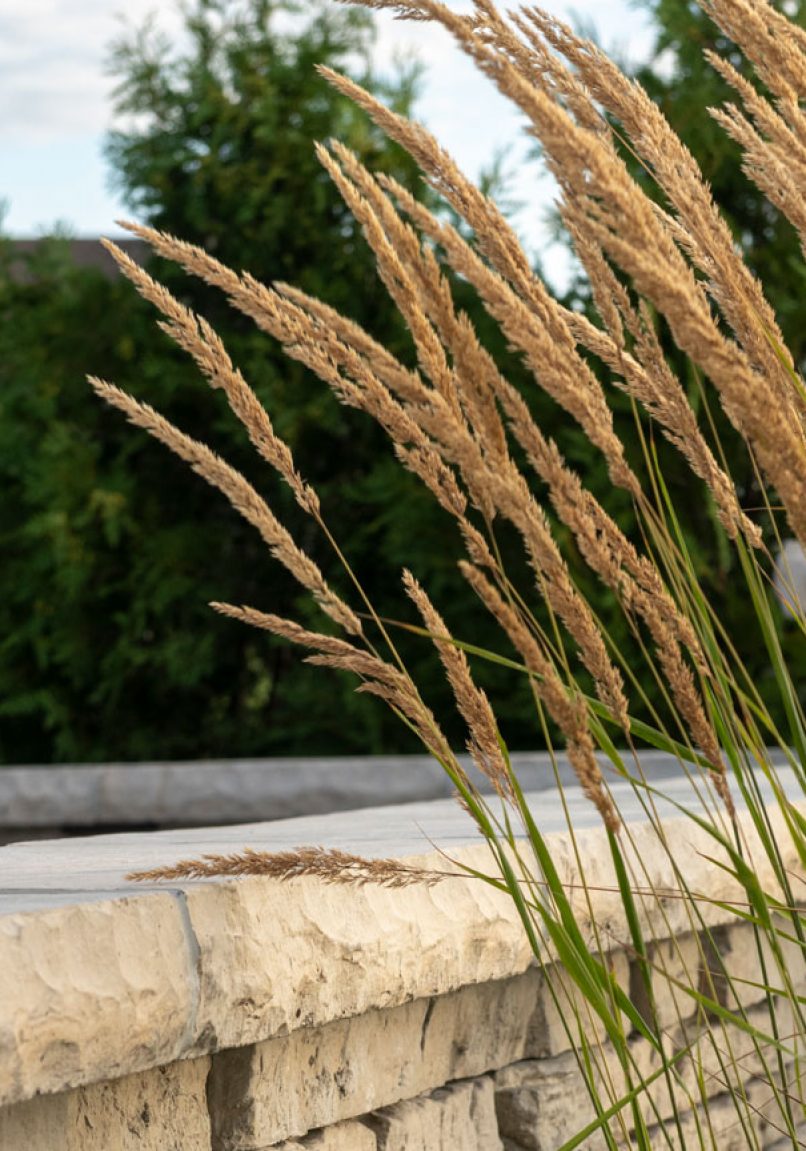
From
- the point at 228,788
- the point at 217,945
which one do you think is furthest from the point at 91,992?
the point at 228,788

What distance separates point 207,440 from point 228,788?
1778 millimetres

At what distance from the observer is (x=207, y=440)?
5.26 m

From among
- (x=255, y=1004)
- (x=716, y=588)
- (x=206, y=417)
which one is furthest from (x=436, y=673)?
(x=255, y=1004)

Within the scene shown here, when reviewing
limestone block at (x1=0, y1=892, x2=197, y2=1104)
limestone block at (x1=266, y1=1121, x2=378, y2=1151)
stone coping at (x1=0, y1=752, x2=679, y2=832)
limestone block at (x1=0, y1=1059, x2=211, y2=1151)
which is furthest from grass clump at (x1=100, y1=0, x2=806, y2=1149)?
stone coping at (x1=0, y1=752, x2=679, y2=832)

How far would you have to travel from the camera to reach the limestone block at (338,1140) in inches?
51.0

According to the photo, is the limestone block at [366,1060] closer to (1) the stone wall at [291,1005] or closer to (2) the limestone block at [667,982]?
(1) the stone wall at [291,1005]

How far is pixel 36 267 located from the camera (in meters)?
5.66

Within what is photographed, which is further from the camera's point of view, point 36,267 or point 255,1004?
point 36,267

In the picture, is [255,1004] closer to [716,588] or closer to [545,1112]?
[545,1112]

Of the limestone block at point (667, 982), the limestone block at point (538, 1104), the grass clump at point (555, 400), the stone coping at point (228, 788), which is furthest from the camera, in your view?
the stone coping at point (228, 788)

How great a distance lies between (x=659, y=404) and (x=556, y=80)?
285 millimetres

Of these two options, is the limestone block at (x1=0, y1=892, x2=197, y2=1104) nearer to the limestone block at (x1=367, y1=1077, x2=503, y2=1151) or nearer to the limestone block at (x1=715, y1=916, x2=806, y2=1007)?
the limestone block at (x1=367, y1=1077, x2=503, y2=1151)

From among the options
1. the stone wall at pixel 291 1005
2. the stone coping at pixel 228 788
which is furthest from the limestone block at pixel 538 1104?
the stone coping at pixel 228 788

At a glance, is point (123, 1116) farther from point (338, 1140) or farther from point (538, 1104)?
point (538, 1104)
